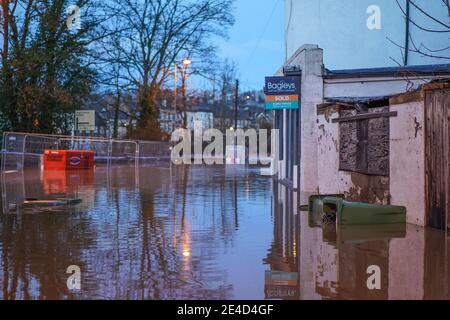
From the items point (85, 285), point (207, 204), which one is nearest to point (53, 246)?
point (85, 285)

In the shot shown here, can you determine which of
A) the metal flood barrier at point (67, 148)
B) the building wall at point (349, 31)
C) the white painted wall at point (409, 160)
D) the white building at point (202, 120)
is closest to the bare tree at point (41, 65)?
the metal flood barrier at point (67, 148)

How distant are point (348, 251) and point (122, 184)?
13.1 metres

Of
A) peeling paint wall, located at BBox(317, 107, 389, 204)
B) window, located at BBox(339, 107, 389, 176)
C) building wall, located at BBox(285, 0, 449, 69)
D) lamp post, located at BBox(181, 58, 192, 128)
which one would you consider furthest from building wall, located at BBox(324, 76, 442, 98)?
lamp post, located at BBox(181, 58, 192, 128)

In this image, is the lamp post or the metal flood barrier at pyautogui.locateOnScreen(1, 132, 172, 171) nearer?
the metal flood barrier at pyautogui.locateOnScreen(1, 132, 172, 171)

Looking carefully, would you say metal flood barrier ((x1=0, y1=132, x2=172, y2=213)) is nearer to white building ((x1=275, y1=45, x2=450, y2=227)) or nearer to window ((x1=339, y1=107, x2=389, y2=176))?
white building ((x1=275, y1=45, x2=450, y2=227))

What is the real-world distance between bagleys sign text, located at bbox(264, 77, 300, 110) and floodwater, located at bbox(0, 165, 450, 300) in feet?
16.2

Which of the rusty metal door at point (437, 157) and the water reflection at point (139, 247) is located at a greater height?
the rusty metal door at point (437, 157)

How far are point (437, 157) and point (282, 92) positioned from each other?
852 centimetres

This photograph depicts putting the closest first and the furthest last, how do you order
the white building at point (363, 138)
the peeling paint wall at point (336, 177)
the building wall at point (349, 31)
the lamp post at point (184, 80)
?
the white building at point (363, 138)
the peeling paint wall at point (336, 177)
the building wall at point (349, 31)
the lamp post at point (184, 80)

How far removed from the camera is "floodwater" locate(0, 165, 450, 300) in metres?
6.09

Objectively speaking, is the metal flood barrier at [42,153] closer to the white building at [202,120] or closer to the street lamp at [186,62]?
the street lamp at [186,62]

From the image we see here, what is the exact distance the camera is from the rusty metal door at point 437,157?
9.23 meters

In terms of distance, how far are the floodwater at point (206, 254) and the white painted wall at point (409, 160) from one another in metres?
0.51

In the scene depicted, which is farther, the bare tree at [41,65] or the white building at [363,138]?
the bare tree at [41,65]
